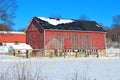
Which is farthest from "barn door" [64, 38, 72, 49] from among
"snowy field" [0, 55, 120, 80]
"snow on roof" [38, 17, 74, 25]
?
"snowy field" [0, 55, 120, 80]

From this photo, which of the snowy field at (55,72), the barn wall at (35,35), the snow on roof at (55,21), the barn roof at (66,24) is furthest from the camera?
the snow on roof at (55,21)

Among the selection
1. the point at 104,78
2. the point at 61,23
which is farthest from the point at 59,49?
the point at 104,78

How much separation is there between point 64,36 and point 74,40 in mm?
1911

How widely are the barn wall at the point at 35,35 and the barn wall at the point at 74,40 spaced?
44.3 inches

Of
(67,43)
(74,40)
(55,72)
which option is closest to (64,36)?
(67,43)

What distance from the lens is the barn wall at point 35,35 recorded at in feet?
158

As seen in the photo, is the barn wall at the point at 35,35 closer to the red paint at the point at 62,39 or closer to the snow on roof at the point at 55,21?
the red paint at the point at 62,39

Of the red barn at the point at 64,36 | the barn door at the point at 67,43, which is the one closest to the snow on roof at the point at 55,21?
the red barn at the point at 64,36

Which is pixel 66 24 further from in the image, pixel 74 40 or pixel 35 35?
pixel 35 35

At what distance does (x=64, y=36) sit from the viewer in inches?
1925

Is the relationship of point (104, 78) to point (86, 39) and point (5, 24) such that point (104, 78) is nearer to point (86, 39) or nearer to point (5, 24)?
point (86, 39)

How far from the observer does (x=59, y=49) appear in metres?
46.3

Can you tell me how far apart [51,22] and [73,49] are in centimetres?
528

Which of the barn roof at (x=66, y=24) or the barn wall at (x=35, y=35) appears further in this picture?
the barn roof at (x=66, y=24)
